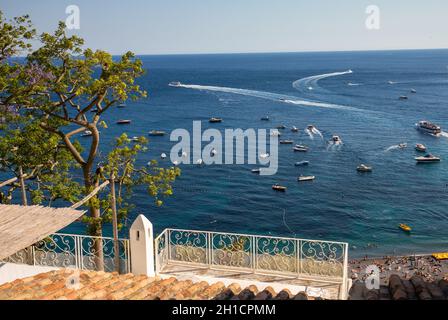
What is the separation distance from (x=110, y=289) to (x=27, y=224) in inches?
89.4

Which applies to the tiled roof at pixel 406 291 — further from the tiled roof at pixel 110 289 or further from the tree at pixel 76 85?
the tree at pixel 76 85

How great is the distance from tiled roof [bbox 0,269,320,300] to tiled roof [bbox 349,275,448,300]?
1155 mm

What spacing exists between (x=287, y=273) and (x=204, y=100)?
3602 inches

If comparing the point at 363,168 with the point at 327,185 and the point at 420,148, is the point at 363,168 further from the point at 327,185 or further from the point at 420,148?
the point at 420,148

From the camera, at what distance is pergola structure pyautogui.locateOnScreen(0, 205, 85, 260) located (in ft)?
28.5

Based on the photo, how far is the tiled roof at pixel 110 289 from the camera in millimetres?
7925

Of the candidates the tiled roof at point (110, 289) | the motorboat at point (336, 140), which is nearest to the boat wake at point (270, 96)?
the motorboat at point (336, 140)

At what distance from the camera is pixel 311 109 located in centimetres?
8531

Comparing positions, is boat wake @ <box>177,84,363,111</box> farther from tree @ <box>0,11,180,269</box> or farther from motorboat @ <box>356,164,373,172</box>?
tree @ <box>0,11,180,269</box>

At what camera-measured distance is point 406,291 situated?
23.9ft

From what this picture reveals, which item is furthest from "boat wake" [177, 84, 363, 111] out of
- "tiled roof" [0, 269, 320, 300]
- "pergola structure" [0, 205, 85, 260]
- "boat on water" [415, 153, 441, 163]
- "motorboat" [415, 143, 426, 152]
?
"tiled roof" [0, 269, 320, 300]
